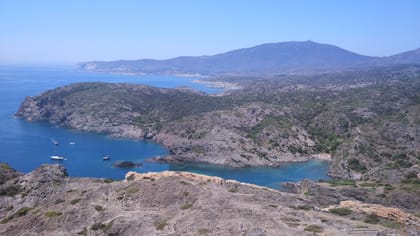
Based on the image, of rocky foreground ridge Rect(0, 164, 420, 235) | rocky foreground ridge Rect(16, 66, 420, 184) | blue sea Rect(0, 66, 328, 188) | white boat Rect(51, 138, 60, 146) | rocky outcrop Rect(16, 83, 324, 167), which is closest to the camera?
rocky foreground ridge Rect(0, 164, 420, 235)

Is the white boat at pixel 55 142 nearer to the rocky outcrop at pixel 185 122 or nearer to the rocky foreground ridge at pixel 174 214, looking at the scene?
the rocky outcrop at pixel 185 122

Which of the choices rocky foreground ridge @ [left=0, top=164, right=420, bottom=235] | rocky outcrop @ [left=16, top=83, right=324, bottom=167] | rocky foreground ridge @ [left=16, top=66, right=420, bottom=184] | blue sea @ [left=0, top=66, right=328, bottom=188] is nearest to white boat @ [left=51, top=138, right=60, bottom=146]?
blue sea @ [left=0, top=66, right=328, bottom=188]

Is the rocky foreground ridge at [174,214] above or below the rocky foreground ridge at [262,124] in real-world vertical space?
above

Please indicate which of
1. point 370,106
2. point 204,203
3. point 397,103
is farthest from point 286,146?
point 204,203

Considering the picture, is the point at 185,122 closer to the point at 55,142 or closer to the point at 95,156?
the point at 95,156

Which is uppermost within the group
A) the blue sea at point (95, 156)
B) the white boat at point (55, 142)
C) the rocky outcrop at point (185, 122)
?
the rocky outcrop at point (185, 122)

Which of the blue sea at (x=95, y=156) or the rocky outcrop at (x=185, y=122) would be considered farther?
the rocky outcrop at (x=185, y=122)

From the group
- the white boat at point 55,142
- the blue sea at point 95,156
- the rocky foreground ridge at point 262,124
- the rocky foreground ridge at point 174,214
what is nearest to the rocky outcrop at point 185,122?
the rocky foreground ridge at point 262,124

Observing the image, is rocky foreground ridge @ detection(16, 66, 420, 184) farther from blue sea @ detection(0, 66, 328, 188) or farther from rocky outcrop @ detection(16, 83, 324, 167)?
blue sea @ detection(0, 66, 328, 188)

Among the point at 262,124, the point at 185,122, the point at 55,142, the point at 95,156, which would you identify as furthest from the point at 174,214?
the point at 185,122
